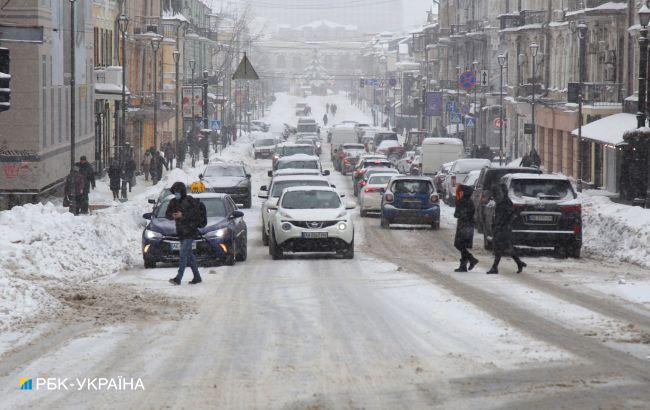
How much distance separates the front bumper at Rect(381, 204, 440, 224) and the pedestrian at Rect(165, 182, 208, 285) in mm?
15533

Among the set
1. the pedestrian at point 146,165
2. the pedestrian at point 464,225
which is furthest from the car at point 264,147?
the pedestrian at point 464,225

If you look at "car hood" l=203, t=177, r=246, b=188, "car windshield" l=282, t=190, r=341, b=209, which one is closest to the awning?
"car hood" l=203, t=177, r=246, b=188

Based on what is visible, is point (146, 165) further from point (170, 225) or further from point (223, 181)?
point (170, 225)

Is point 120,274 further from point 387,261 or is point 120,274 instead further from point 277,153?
point 277,153

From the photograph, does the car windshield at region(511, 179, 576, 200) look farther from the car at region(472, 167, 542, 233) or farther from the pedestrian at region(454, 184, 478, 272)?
the car at region(472, 167, 542, 233)

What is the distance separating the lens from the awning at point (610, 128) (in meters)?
49.1

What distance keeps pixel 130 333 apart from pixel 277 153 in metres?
52.2

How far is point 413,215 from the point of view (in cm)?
3603

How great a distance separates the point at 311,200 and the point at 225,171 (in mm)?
21105

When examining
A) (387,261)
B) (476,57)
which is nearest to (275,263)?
(387,261)

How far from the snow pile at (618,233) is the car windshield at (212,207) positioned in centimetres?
744

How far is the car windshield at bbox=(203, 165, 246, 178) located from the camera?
47500mm

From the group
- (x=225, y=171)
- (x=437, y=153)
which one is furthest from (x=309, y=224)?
→ (x=437, y=153)

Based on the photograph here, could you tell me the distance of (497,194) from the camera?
78.1 ft
